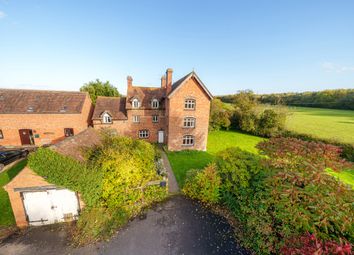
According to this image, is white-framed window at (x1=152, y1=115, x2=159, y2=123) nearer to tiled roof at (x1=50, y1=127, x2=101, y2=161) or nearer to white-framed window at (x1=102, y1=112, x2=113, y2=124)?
white-framed window at (x1=102, y1=112, x2=113, y2=124)

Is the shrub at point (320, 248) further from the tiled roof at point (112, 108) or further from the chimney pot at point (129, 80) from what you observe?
the chimney pot at point (129, 80)

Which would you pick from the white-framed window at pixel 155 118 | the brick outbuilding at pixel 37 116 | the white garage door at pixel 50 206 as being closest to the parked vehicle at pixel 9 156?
the brick outbuilding at pixel 37 116

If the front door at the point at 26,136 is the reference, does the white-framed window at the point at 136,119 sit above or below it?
above

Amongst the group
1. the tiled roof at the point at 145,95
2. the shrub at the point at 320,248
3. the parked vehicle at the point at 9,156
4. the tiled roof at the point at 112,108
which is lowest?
the parked vehicle at the point at 9,156

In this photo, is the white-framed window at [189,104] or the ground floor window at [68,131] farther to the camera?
the ground floor window at [68,131]

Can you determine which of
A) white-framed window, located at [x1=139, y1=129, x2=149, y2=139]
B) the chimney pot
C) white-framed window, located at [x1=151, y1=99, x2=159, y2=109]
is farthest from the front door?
white-framed window, located at [x1=151, y1=99, x2=159, y2=109]

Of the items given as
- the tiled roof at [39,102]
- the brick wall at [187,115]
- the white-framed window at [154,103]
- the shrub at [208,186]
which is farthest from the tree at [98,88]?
the shrub at [208,186]

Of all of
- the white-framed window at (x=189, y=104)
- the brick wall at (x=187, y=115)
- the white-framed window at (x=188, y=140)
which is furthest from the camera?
the white-framed window at (x=188, y=140)

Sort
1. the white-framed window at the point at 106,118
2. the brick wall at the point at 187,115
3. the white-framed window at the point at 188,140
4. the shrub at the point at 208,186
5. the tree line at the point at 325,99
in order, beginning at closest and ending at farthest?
the shrub at the point at 208,186 → the brick wall at the point at 187,115 → the white-framed window at the point at 188,140 → the white-framed window at the point at 106,118 → the tree line at the point at 325,99
